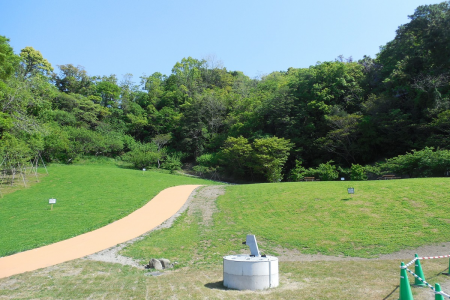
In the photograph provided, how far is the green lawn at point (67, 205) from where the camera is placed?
42.0ft

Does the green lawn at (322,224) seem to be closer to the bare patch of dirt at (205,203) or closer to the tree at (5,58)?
the bare patch of dirt at (205,203)

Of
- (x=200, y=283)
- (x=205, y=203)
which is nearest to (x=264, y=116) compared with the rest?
(x=205, y=203)

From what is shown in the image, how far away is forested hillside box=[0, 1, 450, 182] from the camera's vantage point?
27.5 metres

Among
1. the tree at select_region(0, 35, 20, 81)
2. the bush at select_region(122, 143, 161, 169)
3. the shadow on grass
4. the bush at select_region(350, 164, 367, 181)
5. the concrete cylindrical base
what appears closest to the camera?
the concrete cylindrical base

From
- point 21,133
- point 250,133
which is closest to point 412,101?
point 250,133

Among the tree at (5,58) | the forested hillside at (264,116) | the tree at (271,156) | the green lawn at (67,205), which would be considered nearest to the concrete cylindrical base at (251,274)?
the green lawn at (67,205)

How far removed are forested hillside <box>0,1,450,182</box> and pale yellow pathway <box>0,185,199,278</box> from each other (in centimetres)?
1271

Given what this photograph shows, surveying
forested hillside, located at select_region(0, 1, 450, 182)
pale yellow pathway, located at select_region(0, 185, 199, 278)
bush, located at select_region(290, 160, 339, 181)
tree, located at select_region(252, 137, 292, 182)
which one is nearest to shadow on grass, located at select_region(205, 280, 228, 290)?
pale yellow pathway, located at select_region(0, 185, 199, 278)

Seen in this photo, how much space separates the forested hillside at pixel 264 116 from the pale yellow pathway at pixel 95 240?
12.7 meters

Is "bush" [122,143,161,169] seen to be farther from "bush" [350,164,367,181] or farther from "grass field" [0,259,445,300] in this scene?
"grass field" [0,259,445,300]

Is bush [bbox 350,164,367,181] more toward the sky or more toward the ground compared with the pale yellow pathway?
more toward the sky

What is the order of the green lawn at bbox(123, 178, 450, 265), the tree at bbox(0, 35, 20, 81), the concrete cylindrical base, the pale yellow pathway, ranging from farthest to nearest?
the tree at bbox(0, 35, 20, 81)
the green lawn at bbox(123, 178, 450, 265)
the pale yellow pathway
the concrete cylindrical base

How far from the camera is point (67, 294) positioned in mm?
6160

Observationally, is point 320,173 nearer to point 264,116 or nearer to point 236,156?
point 236,156
